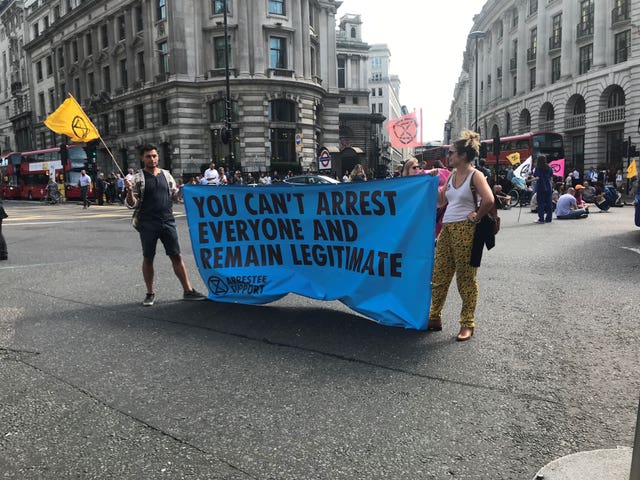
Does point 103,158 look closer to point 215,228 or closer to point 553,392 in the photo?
point 215,228

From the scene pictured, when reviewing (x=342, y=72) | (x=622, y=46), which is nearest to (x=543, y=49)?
(x=622, y=46)

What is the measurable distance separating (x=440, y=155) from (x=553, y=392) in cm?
4283

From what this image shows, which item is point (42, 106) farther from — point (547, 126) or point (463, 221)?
point (463, 221)

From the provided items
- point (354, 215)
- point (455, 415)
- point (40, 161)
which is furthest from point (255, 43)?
point (455, 415)

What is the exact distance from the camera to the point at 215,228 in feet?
19.5

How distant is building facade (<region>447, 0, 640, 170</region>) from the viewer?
37969mm

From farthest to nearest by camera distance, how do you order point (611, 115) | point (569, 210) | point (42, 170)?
point (611, 115) → point (42, 170) → point (569, 210)

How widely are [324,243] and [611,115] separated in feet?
135

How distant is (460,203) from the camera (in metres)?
4.61

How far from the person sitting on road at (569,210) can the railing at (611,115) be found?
27.5 meters

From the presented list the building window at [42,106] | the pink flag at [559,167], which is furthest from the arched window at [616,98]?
the building window at [42,106]

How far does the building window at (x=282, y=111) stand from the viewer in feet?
128

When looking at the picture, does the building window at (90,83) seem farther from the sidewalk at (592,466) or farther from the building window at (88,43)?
the sidewalk at (592,466)

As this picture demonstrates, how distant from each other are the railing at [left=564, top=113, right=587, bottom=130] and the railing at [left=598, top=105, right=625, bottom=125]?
1891 mm
